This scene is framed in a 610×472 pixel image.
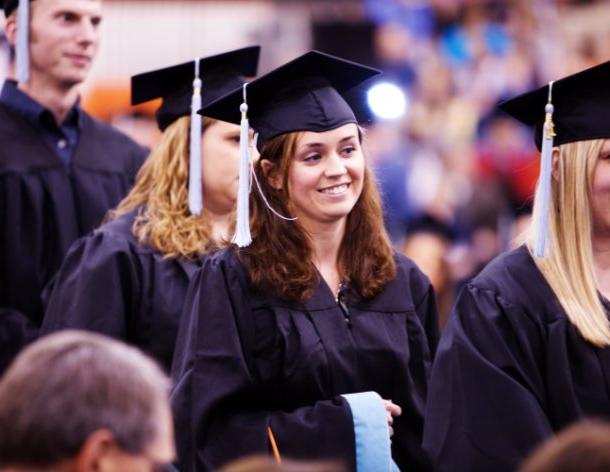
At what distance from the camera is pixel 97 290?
17.0 feet

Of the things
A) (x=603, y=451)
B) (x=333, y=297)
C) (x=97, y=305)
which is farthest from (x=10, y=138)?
(x=603, y=451)

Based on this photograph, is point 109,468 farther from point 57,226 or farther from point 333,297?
point 57,226

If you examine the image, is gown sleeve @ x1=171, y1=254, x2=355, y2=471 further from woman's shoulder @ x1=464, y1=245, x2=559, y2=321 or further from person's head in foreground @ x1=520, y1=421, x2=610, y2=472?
person's head in foreground @ x1=520, y1=421, x2=610, y2=472

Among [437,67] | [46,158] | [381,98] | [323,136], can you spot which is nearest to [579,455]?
[323,136]

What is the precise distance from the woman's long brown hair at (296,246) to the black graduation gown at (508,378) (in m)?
0.43

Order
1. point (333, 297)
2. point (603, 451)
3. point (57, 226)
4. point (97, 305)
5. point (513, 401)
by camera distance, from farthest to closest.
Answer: point (57, 226)
point (97, 305)
point (333, 297)
point (513, 401)
point (603, 451)

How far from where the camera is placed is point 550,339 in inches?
163

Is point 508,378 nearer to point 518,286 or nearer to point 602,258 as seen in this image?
point 518,286

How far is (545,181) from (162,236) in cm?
163

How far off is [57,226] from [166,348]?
0.98m

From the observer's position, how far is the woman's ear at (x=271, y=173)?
457cm

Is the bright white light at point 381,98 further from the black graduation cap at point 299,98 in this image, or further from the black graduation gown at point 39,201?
the black graduation gown at point 39,201

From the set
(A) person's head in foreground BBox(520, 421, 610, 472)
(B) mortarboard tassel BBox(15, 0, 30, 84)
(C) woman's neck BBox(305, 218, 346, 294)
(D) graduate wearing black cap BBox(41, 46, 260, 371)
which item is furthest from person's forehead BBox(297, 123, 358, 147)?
(A) person's head in foreground BBox(520, 421, 610, 472)

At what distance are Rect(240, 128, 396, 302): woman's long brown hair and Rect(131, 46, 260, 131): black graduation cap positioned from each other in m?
1.10
